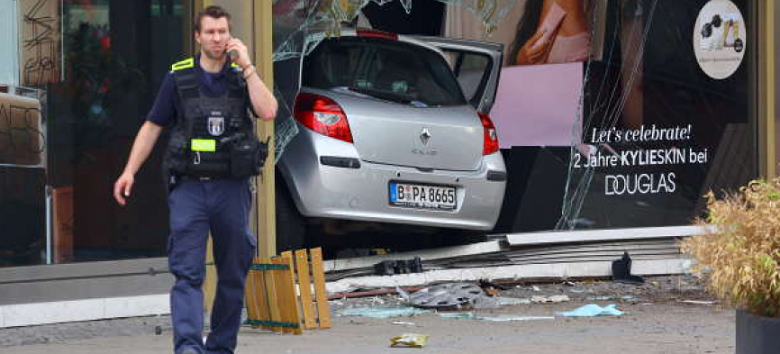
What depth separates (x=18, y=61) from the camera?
31.8ft

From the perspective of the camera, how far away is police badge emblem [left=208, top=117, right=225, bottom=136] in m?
7.27

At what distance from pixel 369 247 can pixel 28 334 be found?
303 cm

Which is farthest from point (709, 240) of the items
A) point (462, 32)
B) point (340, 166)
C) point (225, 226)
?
point (462, 32)

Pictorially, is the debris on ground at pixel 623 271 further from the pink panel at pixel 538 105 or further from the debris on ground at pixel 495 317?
the debris on ground at pixel 495 317

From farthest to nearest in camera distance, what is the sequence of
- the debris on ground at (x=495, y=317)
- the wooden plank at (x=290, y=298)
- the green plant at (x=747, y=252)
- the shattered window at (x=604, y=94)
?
1. the shattered window at (x=604, y=94)
2. the debris on ground at (x=495, y=317)
3. the wooden plank at (x=290, y=298)
4. the green plant at (x=747, y=252)

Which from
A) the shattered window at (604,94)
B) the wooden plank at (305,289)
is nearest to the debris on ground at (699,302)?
the shattered window at (604,94)

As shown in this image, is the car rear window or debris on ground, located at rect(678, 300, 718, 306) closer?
the car rear window

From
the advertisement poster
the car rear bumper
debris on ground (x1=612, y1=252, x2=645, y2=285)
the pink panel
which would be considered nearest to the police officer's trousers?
the car rear bumper

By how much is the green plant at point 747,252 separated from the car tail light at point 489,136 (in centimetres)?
466

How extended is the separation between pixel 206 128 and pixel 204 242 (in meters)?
0.53

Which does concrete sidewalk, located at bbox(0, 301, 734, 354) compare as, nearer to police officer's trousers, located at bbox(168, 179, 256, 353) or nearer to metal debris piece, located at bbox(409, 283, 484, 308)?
metal debris piece, located at bbox(409, 283, 484, 308)

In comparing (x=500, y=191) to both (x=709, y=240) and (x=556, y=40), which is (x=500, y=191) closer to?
(x=556, y=40)

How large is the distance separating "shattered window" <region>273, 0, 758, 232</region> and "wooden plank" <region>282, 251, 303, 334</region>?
6.79 ft

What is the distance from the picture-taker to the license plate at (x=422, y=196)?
37.6 feet
